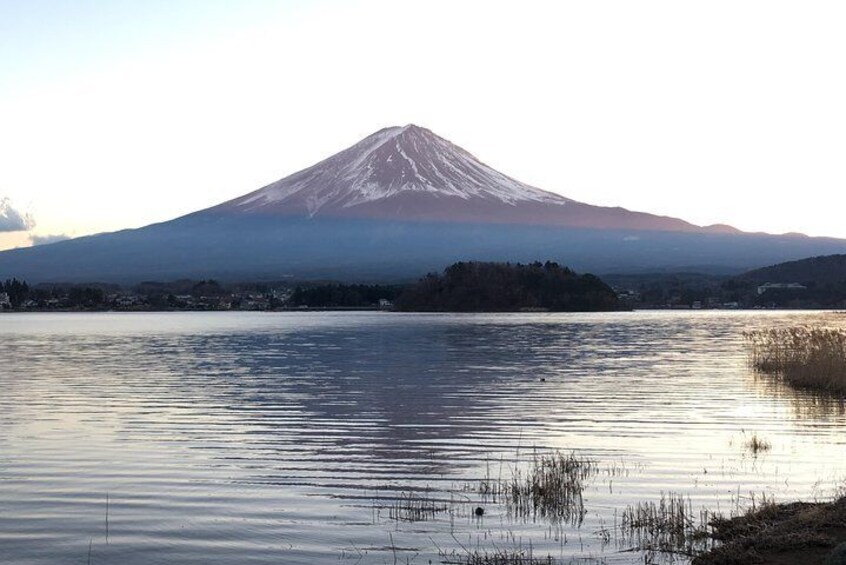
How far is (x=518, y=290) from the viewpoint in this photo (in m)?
138

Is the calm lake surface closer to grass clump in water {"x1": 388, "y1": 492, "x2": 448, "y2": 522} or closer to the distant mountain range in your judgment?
grass clump in water {"x1": 388, "y1": 492, "x2": 448, "y2": 522}

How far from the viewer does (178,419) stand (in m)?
22.2

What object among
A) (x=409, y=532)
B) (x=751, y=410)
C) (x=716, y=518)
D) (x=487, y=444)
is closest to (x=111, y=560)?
(x=409, y=532)

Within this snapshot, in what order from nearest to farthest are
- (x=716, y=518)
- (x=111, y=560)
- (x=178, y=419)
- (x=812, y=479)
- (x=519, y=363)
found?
(x=111, y=560) → (x=716, y=518) → (x=812, y=479) → (x=178, y=419) → (x=519, y=363)

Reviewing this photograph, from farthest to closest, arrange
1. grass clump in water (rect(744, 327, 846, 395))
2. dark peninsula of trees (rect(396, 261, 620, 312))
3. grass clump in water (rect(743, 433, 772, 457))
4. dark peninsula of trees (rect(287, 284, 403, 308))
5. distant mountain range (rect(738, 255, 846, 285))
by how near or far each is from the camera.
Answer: dark peninsula of trees (rect(287, 284, 403, 308)) → distant mountain range (rect(738, 255, 846, 285)) → dark peninsula of trees (rect(396, 261, 620, 312)) → grass clump in water (rect(744, 327, 846, 395)) → grass clump in water (rect(743, 433, 772, 457))

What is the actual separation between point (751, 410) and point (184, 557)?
16.2 m

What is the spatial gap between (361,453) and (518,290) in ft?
400

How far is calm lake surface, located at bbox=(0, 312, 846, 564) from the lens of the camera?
1140 cm

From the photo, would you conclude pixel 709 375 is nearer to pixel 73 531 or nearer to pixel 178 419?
pixel 178 419

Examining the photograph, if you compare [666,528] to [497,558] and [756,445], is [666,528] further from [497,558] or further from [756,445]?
[756,445]

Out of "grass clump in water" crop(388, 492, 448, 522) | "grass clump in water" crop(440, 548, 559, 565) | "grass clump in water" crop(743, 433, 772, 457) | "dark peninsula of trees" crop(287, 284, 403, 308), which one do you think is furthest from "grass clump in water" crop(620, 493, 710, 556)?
"dark peninsula of trees" crop(287, 284, 403, 308)

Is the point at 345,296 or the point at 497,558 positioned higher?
the point at 345,296

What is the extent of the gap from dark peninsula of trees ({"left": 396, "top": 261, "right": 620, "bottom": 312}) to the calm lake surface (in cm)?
10110

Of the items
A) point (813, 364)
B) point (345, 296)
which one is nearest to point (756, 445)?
point (813, 364)
